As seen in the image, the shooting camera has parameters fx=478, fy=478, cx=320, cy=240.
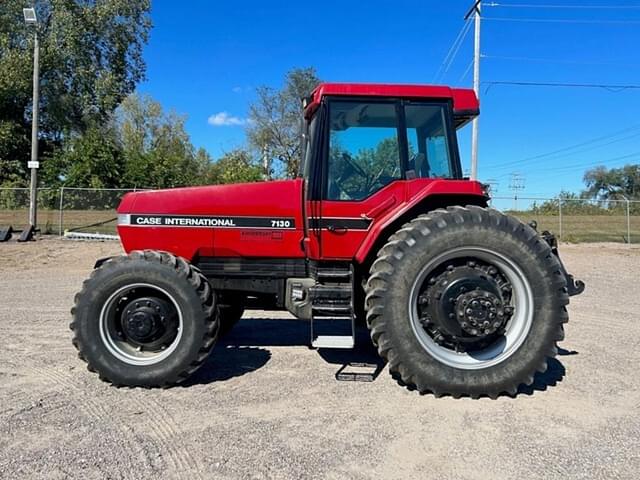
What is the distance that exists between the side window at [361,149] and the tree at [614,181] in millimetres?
75514

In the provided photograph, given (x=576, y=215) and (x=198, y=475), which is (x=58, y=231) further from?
(x=576, y=215)

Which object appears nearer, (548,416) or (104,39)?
(548,416)

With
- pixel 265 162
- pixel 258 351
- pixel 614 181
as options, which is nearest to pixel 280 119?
pixel 265 162

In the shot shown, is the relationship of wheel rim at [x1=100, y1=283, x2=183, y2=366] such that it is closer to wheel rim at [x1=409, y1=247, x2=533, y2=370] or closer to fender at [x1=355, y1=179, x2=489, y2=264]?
fender at [x1=355, y1=179, x2=489, y2=264]

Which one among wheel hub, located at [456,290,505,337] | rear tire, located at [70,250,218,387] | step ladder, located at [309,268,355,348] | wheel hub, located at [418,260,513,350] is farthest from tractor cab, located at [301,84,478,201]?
rear tire, located at [70,250,218,387]

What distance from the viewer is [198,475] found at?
2646 millimetres

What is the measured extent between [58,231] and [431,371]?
632 inches

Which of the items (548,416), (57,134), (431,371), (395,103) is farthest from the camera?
(57,134)

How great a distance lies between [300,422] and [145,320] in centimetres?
149

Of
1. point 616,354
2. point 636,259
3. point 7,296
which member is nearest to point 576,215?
point 636,259

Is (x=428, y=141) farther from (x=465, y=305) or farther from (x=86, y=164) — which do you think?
(x=86, y=164)

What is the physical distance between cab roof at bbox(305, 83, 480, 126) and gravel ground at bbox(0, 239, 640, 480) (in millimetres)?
2415

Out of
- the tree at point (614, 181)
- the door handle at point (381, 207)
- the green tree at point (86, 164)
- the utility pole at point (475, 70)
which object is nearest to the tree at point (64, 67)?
the green tree at point (86, 164)

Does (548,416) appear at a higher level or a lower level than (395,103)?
lower
